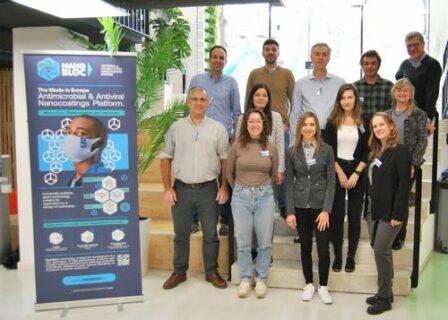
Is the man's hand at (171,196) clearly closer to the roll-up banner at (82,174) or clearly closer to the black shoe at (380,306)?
the roll-up banner at (82,174)

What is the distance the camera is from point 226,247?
4.53m

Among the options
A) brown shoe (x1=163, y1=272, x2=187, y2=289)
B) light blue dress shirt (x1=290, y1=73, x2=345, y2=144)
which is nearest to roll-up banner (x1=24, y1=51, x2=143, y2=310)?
brown shoe (x1=163, y1=272, x2=187, y2=289)

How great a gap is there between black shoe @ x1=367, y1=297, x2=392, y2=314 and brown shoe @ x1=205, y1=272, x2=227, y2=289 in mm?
1242

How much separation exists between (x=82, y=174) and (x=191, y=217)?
105 centimetres

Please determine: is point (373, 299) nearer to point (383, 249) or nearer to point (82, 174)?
point (383, 249)

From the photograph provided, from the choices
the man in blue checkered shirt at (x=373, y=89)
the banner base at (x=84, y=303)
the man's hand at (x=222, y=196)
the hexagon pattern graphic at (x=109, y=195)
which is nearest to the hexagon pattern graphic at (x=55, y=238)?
the hexagon pattern graphic at (x=109, y=195)

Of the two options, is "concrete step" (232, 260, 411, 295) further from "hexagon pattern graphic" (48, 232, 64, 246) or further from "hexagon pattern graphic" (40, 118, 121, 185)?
"hexagon pattern graphic" (40, 118, 121, 185)

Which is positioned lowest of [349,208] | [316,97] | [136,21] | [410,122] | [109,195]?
[349,208]

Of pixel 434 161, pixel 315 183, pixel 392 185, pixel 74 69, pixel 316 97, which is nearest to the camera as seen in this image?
pixel 392 185

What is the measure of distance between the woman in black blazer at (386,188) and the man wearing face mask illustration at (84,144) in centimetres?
204

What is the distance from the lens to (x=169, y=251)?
4715 millimetres

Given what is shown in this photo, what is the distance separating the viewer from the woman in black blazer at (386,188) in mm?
3367

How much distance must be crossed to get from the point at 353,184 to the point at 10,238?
3805mm

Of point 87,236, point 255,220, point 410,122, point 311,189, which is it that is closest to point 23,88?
point 87,236
